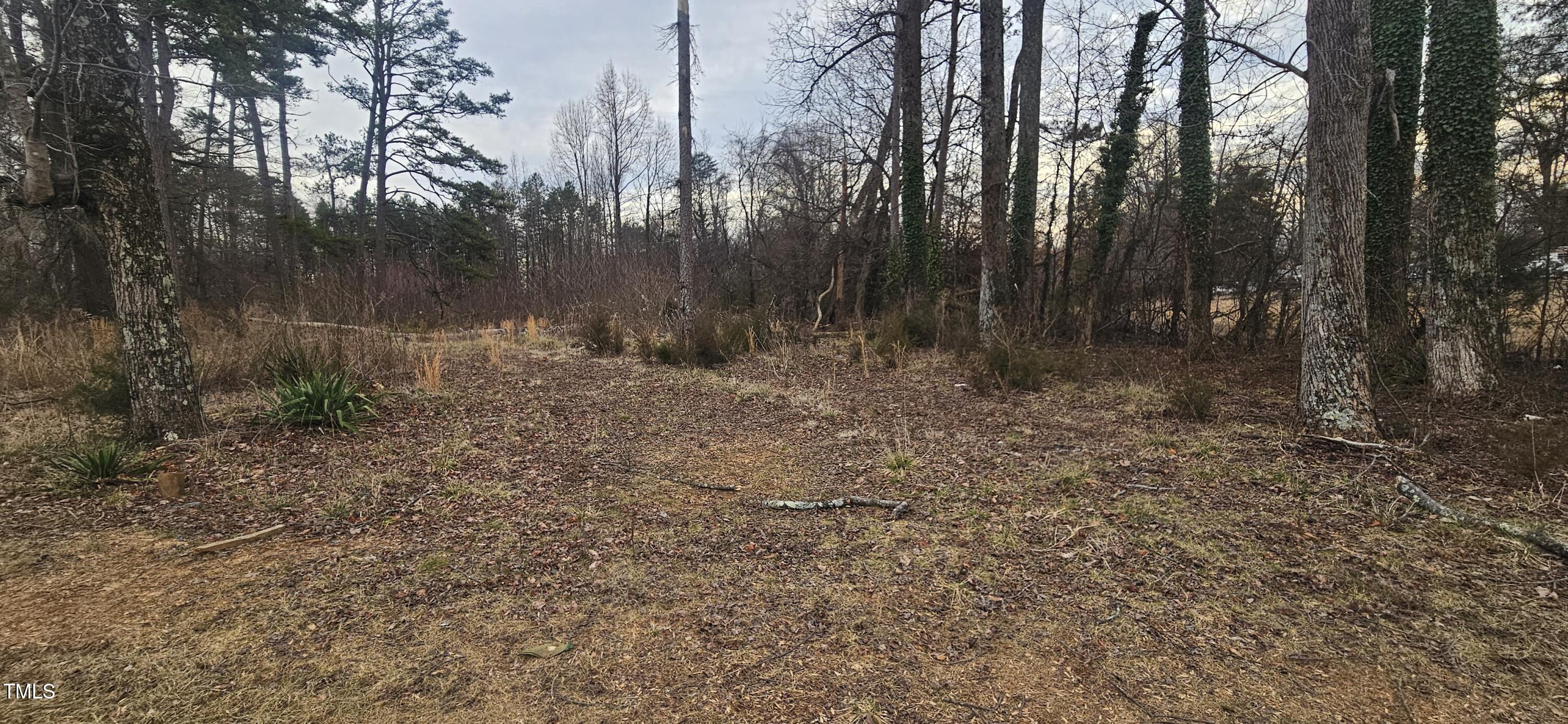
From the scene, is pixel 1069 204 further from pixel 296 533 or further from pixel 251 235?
pixel 251 235

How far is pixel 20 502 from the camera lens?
352 centimetres

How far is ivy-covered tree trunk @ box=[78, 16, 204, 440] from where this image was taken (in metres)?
4.12

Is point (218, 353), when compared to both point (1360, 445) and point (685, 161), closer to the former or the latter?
point (685, 161)

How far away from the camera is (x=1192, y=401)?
555 centimetres

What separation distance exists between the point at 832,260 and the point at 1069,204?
5.67m

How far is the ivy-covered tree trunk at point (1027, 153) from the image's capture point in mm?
11438

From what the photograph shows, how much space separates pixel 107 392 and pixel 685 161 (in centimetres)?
788

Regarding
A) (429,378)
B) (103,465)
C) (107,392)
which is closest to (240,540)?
(103,465)

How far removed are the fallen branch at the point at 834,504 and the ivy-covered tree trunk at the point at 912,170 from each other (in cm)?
950

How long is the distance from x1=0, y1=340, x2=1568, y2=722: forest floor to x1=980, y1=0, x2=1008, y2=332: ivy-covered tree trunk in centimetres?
473

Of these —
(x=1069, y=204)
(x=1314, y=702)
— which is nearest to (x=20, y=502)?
(x=1314, y=702)

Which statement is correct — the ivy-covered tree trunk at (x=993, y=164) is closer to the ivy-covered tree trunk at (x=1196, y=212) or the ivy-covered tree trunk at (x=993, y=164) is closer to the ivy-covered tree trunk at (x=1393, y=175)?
the ivy-covered tree trunk at (x=1196, y=212)

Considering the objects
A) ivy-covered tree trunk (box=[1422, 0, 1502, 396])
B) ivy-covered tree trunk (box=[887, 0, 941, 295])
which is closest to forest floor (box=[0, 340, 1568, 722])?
ivy-covered tree trunk (box=[1422, 0, 1502, 396])

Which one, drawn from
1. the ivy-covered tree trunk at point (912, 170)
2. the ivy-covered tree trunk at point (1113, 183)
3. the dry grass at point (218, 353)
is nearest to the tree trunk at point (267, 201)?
the dry grass at point (218, 353)
